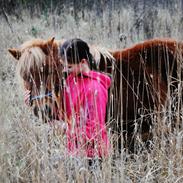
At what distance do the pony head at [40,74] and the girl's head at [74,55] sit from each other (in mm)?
78

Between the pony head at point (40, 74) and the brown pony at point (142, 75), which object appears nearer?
the pony head at point (40, 74)

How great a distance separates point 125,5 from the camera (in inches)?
371

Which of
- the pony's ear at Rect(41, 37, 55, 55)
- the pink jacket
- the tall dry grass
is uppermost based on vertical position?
the pony's ear at Rect(41, 37, 55, 55)

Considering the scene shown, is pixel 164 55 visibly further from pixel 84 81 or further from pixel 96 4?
pixel 96 4

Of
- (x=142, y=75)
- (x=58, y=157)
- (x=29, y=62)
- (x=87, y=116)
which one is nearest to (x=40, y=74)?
(x=29, y=62)

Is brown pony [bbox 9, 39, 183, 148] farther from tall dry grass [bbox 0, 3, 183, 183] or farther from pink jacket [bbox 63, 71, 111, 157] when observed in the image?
pink jacket [bbox 63, 71, 111, 157]

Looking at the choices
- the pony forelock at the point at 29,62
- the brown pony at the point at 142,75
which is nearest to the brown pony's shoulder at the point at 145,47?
the brown pony at the point at 142,75

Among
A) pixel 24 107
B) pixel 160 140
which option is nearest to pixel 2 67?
pixel 24 107

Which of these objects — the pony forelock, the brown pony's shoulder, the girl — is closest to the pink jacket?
the girl

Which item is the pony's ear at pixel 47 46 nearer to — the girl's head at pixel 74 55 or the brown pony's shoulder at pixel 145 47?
the girl's head at pixel 74 55

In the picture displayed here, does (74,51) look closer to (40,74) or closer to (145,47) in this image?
(40,74)

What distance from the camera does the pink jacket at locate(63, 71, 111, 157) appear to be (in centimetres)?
237

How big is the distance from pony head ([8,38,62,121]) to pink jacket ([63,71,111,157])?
0.35 feet

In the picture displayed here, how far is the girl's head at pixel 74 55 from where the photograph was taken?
2.74 metres
